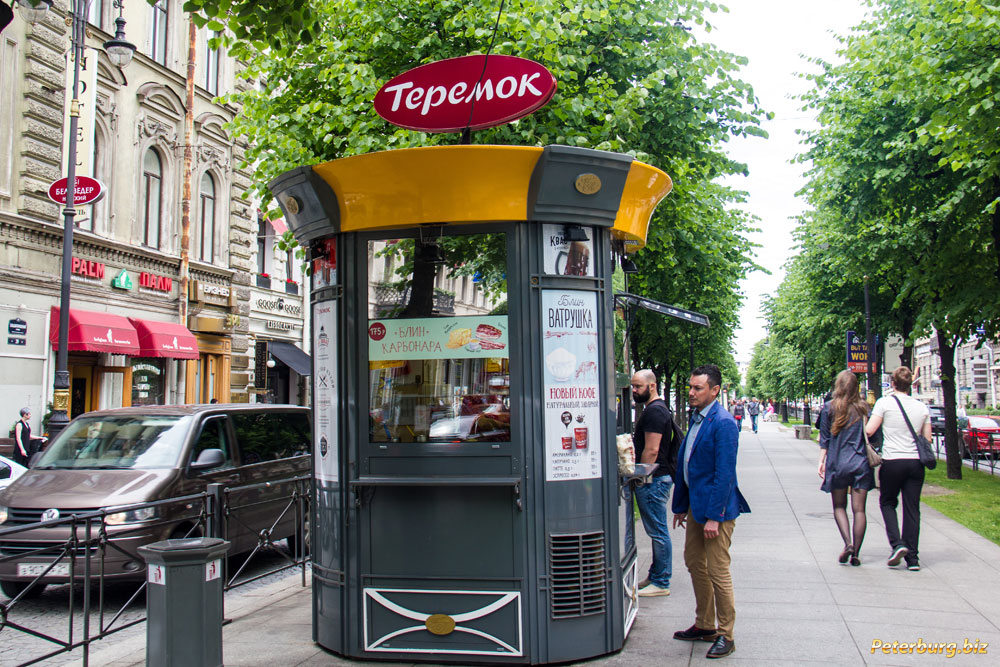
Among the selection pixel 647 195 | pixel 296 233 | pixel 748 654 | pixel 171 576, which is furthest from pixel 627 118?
pixel 171 576

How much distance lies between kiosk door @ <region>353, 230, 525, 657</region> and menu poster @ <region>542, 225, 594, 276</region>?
28cm

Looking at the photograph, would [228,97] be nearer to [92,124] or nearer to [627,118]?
[627,118]

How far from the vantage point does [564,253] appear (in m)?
5.41

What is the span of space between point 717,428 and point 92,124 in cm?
1923

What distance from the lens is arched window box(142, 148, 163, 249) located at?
22.8 meters

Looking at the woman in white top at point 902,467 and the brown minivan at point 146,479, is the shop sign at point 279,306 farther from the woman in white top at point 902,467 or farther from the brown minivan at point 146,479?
the woman in white top at point 902,467

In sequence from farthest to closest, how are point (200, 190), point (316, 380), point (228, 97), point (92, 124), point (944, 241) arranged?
1. point (200, 190)
2. point (92, 124)
3. point (944, 241)
4. point (228, 97)
5. point (316, 380)

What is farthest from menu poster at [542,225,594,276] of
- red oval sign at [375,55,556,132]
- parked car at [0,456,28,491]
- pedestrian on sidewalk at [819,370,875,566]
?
parked car at [0,456,28,491]

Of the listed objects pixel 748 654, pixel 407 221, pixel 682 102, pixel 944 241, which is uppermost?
pixel 682 102

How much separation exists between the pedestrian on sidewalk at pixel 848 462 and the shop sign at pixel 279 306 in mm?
22450

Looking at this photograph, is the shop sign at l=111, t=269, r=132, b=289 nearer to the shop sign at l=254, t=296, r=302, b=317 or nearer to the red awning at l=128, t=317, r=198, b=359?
the red awning at l=128, t=317, r=198, b=359

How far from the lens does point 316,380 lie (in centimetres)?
580

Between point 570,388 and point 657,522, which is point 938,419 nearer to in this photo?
point 657,522

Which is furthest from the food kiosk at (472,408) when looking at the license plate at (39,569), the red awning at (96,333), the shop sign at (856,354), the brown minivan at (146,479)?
the shop sign at (856,354)
